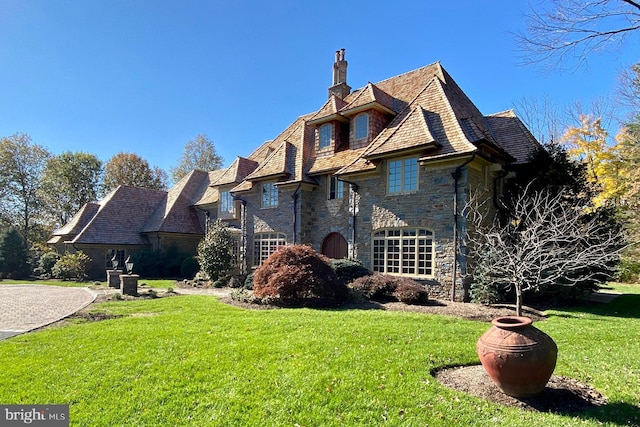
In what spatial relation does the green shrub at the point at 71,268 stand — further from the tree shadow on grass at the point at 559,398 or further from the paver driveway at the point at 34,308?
the tree shadow on grass at the point at 559,398

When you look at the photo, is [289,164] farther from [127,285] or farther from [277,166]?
[127,285]

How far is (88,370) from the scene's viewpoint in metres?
5.53

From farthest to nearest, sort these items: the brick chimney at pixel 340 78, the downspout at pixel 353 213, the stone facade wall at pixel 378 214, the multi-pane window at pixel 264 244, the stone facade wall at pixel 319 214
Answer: the brick chimney at pixel 340 78
the multi-pane window at pixel 264 244
the stone facade wall at pixel 319 214
the downspout at pixel 353 213
the stone facade wall at pixel 378 214

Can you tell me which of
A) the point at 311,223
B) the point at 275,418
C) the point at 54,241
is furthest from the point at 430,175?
the point at 54,241

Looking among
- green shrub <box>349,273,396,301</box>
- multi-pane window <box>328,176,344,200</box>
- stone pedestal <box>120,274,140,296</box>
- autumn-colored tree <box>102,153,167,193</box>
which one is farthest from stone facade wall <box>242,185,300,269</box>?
autumn-colored tree <box>102,153,167,193</box>

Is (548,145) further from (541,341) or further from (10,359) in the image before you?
(10,359)

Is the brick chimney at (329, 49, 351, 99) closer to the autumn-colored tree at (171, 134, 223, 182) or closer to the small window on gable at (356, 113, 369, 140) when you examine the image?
the small window on gable at (356, 113, 369, 140)

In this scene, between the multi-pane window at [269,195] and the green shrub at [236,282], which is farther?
the multi-pane window at [269,195]

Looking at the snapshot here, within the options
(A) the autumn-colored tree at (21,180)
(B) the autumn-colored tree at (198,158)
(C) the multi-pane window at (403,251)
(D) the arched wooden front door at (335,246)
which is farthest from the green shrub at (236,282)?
(A) the autumn-colored tree at (21,180)

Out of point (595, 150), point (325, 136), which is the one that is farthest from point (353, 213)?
point (595, 150)

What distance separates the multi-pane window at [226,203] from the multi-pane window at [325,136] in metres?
8.46

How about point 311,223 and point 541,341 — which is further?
point 311,223

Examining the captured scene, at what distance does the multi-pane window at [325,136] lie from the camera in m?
18.9

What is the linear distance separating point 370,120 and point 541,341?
13.9 m
